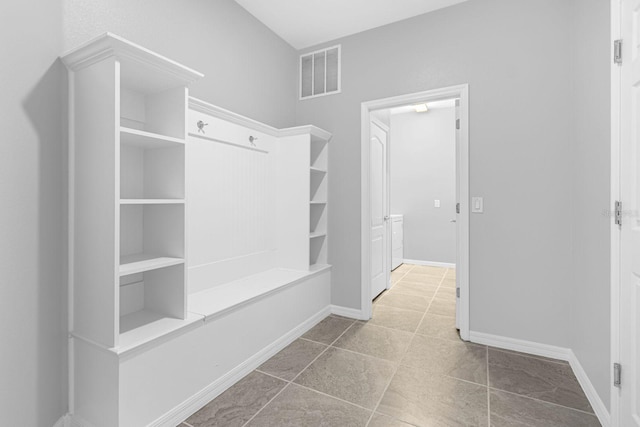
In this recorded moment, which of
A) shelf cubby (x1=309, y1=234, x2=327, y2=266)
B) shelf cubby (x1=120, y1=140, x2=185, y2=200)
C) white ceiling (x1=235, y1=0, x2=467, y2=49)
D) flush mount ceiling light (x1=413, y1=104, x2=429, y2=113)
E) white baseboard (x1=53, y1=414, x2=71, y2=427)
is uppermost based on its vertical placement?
flush mount ceiling light (x1=413, y1=104, x2=429, y2=113)

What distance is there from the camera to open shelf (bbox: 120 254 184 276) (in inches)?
57.9

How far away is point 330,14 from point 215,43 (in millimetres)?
1111

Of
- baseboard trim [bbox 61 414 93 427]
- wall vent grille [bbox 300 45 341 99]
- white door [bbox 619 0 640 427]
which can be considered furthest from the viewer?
wall vent grille [bbox 300 45 341 99]

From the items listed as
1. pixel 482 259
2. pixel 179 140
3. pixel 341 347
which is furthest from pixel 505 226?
pixel 179 140

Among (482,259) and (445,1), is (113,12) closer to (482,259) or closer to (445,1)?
(445,1)

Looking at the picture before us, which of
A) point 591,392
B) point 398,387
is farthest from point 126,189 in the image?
point 591,392

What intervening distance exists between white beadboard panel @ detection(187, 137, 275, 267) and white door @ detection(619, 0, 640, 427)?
2.37m

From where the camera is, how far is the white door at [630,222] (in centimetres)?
129

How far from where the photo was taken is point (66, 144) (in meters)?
1.56

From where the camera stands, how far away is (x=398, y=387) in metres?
1.93

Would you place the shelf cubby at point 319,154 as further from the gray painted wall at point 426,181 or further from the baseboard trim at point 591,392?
the gray painted wall at point 426,181

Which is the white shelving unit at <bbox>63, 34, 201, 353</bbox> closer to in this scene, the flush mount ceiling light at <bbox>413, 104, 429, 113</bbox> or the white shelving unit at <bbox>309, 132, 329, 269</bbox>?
the white shelving unit at <bbox>309, 132, 329, 269</bbox>

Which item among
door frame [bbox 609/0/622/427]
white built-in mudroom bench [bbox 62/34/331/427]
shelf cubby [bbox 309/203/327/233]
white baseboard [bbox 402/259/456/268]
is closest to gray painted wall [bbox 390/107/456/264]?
white baseboard [bbox 402/259/456/268]

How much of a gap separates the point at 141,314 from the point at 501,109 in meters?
2.98
